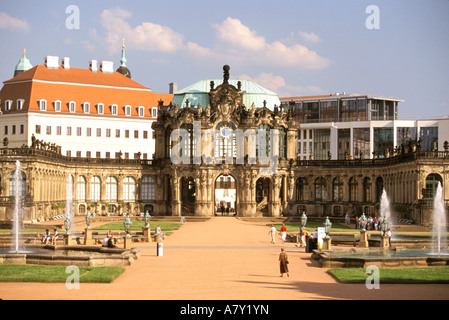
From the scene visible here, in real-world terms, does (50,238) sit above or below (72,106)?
below

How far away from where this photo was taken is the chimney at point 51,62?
13416 centimetres

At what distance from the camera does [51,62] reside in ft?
442

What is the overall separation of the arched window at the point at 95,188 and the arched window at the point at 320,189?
3096 centimetres

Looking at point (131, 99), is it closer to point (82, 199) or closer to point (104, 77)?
point (104, 77)

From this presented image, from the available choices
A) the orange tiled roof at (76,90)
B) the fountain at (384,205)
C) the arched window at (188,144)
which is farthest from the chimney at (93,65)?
the fountain at (384,205)

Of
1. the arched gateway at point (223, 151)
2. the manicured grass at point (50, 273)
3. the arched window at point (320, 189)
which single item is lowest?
the manicured grass at point (50, 273)

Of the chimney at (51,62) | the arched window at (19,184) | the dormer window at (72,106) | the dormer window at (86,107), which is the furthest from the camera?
the chimney at (51,62)

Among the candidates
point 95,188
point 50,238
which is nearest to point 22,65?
point 95,188

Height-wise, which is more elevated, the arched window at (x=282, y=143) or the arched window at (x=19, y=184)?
the arched window at (x=282, y=143)

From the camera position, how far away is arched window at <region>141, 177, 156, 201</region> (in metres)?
111

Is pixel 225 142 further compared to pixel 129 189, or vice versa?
pixel 129 189

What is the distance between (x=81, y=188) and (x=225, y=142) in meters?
21.2

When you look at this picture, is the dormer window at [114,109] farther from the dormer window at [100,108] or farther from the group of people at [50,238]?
the group of people at [50,238]

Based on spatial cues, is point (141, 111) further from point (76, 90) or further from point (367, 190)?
point (367, 190)
